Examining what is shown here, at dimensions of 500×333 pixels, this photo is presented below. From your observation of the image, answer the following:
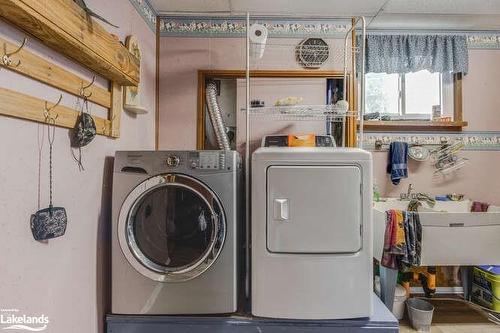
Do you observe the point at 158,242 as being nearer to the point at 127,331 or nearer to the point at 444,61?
the point at 127,331

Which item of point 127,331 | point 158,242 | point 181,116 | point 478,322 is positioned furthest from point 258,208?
point 478,322

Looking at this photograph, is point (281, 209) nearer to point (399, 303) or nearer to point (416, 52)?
point (399, 303)

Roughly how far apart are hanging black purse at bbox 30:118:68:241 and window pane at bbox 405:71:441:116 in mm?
3150

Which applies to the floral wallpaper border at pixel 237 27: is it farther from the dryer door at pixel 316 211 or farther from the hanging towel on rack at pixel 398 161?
the dryer door at pixel 316 211

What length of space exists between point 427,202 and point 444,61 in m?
1.34

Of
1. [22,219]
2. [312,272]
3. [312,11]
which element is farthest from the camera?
[312,11]

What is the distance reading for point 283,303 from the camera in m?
1.59

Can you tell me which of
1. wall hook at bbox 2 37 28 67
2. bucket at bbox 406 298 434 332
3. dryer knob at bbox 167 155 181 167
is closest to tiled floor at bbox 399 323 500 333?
bucket at bbox 406 298 434 332

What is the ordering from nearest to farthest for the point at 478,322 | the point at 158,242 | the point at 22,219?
the point at 22,219 → the point at 158,242 → the point at 478,322

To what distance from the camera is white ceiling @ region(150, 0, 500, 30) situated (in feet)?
8.39

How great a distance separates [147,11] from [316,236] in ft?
7.13

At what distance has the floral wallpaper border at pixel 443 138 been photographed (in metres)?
3.07

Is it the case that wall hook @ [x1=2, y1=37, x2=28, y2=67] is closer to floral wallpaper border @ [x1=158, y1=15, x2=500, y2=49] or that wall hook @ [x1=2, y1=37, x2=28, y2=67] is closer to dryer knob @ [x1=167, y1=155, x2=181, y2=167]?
dryer knob @ [x1=167, y1=155, x2=181, y2=167]

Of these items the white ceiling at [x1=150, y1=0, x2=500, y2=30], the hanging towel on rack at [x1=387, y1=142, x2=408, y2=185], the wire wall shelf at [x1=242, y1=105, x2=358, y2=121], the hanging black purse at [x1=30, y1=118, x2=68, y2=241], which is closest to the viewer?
the hanging black purse at [x1=30, y1=118, x2=68, y2=241]
